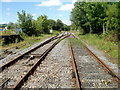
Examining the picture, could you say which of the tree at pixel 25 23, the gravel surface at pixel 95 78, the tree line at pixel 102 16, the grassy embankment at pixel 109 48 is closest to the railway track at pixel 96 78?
the gravel surface at pixel 95 78

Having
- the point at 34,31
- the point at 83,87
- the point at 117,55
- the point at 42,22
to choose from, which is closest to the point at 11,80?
the point at 83,87

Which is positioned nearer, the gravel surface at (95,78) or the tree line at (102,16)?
the gravel surface at (95,78)

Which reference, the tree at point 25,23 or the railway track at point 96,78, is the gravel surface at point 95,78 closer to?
the railway track at point 96,78

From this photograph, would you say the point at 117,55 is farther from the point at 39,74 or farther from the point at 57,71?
the point at 39,74

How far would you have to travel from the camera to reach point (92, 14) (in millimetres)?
27375

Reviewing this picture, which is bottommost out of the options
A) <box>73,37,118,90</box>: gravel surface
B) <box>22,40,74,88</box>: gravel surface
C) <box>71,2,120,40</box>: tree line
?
<box>73,37,118,90</box>: gravel surface

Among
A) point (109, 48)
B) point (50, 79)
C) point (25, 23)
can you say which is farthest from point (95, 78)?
point (25, 23)

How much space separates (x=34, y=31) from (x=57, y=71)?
3414 cm

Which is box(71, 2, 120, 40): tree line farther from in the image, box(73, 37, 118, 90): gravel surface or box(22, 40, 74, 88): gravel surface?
box(22, 40, 74, 88): gravel surface

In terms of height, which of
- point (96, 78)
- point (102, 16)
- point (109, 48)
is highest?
point (102, 16)

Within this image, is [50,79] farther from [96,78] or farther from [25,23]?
[25,23]

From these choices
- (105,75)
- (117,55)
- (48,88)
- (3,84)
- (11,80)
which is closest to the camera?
(48,88)

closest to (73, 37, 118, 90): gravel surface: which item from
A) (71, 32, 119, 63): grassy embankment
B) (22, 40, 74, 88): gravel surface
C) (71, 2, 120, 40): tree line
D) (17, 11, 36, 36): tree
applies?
(22, 40, 74, 88): gravel surface

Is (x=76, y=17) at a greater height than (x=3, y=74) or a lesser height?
greater
